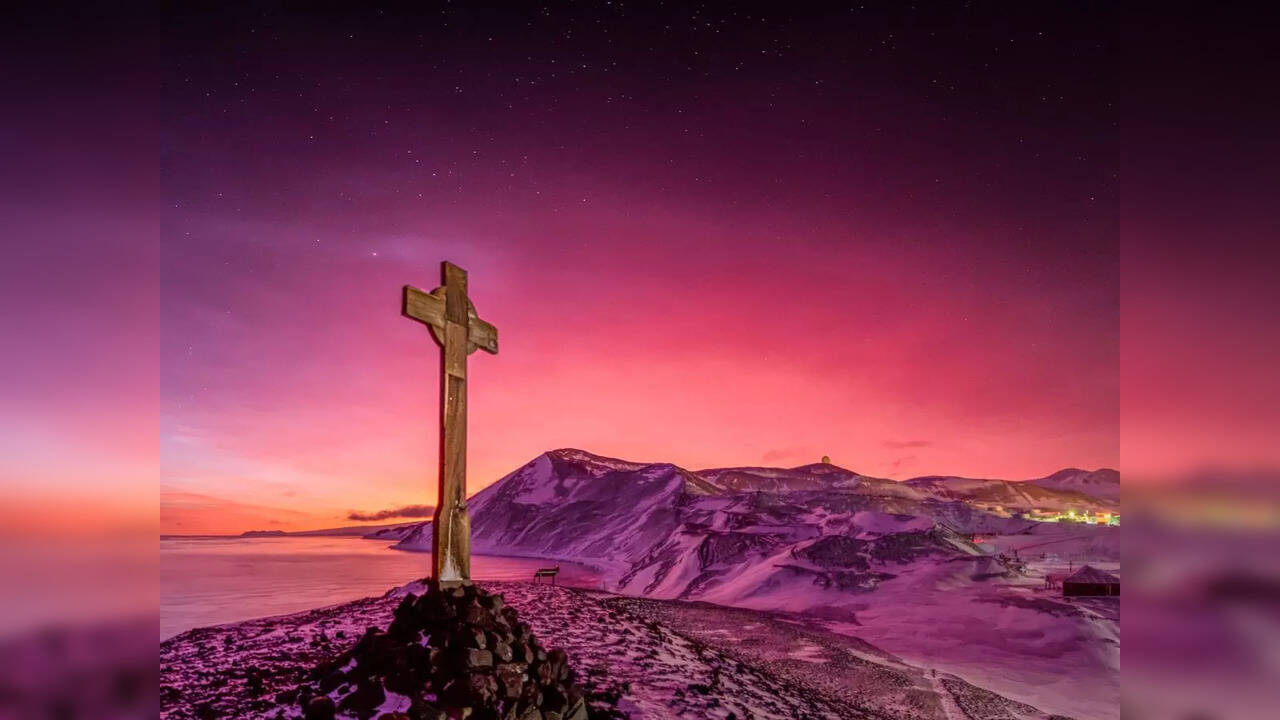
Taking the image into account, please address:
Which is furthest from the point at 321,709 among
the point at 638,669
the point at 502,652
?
the point at 638,669

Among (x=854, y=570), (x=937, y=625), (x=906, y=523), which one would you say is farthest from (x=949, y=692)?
(x=906, y=523)

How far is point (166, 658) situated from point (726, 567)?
3226 centimetres

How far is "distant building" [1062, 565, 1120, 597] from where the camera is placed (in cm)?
2916

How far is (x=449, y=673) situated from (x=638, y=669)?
407cm

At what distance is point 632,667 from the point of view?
11203mm

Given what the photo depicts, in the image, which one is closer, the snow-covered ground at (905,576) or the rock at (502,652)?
the rock at (502,652)

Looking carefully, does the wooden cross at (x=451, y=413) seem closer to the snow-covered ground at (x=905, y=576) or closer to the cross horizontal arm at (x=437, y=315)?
the cross horizontal arm at (x=437, y=315)

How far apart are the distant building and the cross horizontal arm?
27.5 m

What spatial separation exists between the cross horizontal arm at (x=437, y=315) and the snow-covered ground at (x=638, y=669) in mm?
4419

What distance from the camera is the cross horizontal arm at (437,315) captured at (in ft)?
28.4

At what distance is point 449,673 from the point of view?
25.6 feet

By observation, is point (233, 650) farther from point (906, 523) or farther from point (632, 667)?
point (906, 523)

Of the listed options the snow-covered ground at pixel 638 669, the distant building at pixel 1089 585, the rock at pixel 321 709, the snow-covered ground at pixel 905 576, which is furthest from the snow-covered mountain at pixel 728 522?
the rock at pixel 321 709

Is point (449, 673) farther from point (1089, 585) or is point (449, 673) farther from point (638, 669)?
point (1089, 585)
